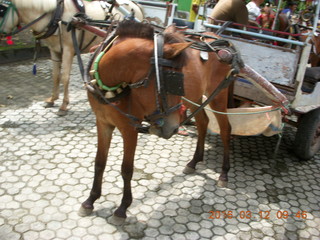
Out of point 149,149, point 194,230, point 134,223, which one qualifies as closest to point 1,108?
point 149,149

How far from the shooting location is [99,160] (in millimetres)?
2967

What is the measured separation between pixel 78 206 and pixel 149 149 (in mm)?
1464

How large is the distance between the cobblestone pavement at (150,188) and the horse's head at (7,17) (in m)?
1.31

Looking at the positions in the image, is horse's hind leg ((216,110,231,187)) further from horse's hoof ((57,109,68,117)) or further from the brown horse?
horse's hoof ((57,109,68,117))

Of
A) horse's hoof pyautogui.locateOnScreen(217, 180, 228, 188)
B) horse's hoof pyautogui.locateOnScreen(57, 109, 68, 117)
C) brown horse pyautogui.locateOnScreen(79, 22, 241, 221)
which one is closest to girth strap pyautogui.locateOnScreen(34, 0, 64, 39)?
horse's hoof pyautogui.locateOnScreen(57, 109, 68, 117)

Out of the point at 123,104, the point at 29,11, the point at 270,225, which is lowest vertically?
the point at 270,225

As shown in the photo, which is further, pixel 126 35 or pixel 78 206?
pixel 78 206

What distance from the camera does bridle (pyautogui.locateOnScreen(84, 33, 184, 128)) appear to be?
6.55ft

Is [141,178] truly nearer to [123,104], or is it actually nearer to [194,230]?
[194,230]

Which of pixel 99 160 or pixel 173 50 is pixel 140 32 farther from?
pixel 99 160

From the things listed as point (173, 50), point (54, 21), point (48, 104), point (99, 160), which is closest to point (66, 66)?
point (54, 21)

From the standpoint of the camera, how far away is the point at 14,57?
7.60 meters

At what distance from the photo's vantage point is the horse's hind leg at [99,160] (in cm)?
282

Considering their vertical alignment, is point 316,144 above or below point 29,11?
below
